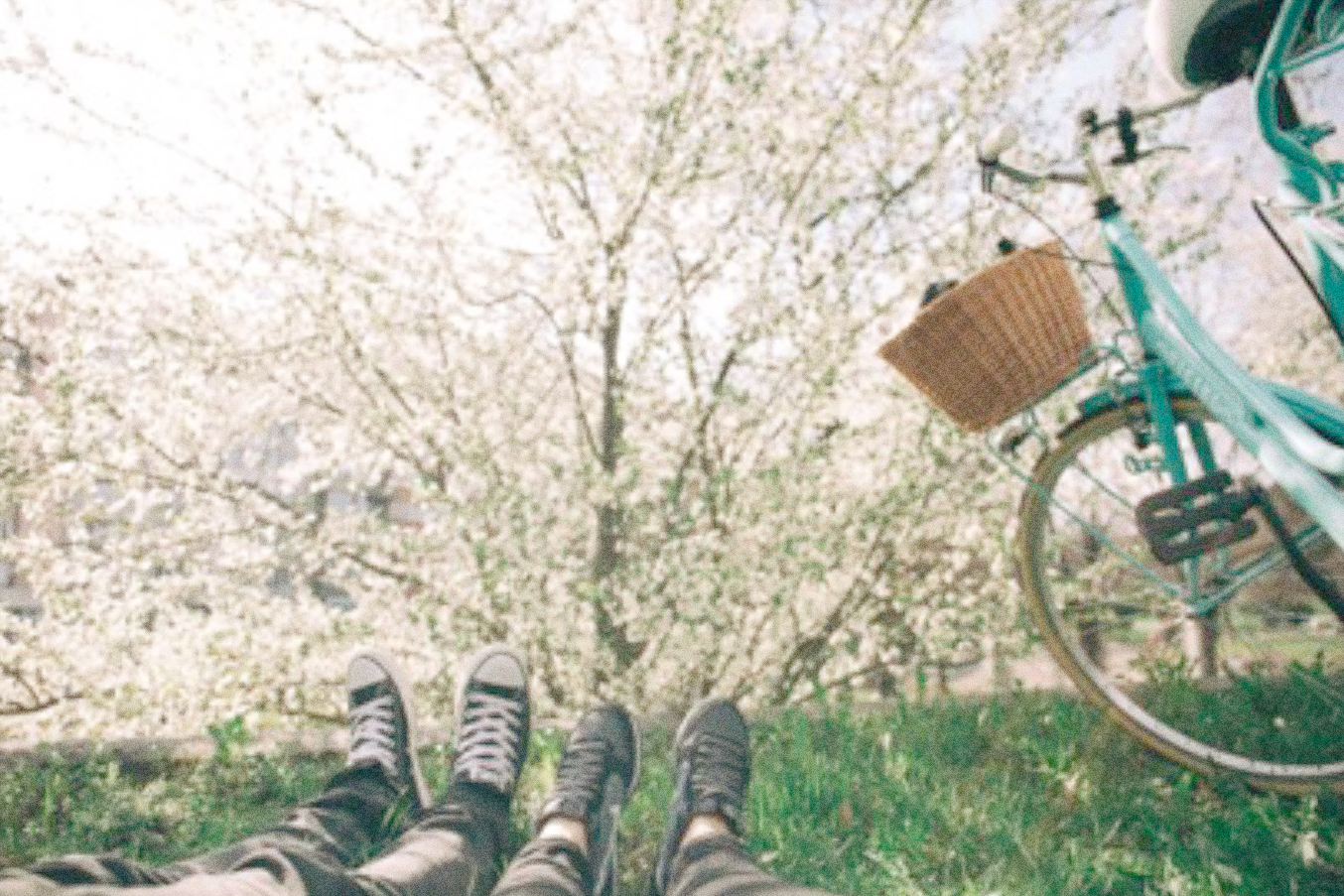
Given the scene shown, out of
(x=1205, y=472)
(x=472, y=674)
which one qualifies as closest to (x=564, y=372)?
(x=472, y=674)

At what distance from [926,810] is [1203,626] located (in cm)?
108

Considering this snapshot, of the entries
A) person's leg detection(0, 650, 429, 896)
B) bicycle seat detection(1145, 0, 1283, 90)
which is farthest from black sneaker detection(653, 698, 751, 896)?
bicycle seat detection(1145, 0, 1283, 90)

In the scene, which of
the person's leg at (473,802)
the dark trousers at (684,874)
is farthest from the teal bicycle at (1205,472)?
the person's leg at (473,802)

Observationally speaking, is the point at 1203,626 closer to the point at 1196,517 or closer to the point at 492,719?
the point at 1196,517

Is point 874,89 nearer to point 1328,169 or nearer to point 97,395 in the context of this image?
point 1328,169

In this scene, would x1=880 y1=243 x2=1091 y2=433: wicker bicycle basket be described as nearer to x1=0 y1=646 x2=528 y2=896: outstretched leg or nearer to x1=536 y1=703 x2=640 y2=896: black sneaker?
x1=536 y1=703 x2=640 y2=896: black sneaker

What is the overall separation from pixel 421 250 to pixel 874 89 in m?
2.25

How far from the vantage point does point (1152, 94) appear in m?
1.98

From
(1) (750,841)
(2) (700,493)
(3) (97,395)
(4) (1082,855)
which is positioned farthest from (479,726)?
(3) (97,395)

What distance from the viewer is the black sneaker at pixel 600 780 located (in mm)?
1971

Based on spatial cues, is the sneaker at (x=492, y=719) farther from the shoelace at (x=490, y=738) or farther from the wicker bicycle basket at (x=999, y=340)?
the wicker bicycle basket at (x=999, y=340)

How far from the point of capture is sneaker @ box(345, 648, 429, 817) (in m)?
2.38

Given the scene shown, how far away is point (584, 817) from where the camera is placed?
2.04m

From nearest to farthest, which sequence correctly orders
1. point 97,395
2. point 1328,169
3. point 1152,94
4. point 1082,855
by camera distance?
point 1328,169
point 1082,855
point 1152,94
point 97,395
